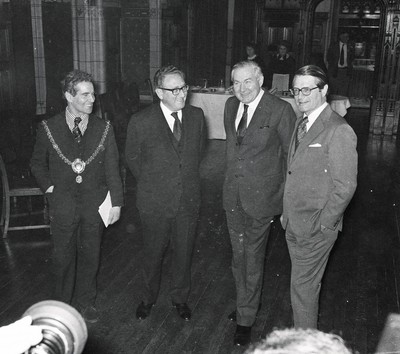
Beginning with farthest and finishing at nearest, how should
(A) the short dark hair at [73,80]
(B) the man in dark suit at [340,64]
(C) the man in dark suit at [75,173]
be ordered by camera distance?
(B) the man in dark suit at [340,64], (C) the man in dark suit at [75,173], (A) the short dark hair at [73,80]

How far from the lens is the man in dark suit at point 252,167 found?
119 inches

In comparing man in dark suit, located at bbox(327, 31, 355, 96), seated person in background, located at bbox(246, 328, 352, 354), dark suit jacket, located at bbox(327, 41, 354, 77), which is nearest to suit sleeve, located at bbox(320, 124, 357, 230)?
seated person in background, located at bbox(246, 328, 352, 354)

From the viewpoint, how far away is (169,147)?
324cm

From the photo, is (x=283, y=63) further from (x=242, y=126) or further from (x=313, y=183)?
(x=313, y=183)

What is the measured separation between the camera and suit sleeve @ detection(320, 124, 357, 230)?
2.56 m

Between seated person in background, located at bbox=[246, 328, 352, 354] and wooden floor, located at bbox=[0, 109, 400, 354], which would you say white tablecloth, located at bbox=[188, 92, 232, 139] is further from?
seated person in background, located at bbox=[246, 328, 352, 354]

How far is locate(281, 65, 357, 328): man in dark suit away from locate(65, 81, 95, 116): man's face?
125 centimetres

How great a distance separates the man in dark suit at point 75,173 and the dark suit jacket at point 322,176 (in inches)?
48.1

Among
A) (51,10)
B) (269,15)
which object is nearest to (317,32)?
(269,15)

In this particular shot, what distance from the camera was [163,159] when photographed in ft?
10.6

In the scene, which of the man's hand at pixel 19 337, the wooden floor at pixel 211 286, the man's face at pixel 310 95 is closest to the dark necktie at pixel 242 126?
the man's face at pixel 310 95

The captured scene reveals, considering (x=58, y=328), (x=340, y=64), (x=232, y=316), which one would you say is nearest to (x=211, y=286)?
(x=232, y=316)

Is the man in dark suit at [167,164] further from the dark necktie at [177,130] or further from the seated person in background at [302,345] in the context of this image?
the seated person in background at [302,345]

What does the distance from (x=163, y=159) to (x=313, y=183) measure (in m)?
1.02
